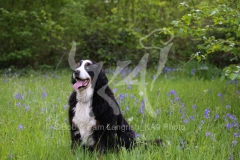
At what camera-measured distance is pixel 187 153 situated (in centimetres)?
312

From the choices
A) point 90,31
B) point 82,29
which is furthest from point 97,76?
point 82,29

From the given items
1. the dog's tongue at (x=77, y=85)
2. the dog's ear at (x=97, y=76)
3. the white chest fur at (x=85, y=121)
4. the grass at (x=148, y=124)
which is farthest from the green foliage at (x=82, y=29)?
the white chest fur at (x=85, y=121)

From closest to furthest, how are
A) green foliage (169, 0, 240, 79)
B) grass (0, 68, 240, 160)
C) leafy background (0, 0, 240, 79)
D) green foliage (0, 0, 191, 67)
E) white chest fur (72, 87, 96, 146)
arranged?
grass (0, 68, 240, 160)
white chest fur (72, 87, 96, 146)
green foliage (169, 0, 240, 79)
leafy background (0, 0, 240, 79)
green foliage (0, 0, 191, 67)

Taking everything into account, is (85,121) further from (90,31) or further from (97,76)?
(90,31)

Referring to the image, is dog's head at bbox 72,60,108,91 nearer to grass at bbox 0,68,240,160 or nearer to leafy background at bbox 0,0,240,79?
grass at bbox 0,68,240,160

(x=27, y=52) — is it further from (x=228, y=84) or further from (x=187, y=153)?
(x=187, y=153)

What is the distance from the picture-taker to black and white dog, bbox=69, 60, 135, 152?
338cm

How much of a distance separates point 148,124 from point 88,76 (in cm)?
114

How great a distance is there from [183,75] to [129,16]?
380 centimetres

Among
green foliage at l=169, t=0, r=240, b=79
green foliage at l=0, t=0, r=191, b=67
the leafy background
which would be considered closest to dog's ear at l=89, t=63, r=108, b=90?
green foliage at l=169, t=0, r=240, b=79

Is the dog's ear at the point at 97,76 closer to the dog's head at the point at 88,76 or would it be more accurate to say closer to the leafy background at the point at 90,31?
the dog's head at the point at 88,76

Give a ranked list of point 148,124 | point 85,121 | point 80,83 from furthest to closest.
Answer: point 148,124
point 80,83
point 85,121

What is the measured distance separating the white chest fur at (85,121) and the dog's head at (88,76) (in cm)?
21

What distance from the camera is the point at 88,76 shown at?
3.50 m
